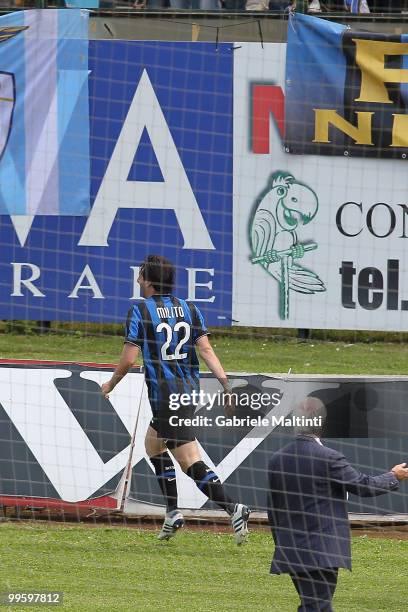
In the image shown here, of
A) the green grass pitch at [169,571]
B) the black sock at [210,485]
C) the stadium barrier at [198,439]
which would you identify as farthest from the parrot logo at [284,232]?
the black sock at [210,485]

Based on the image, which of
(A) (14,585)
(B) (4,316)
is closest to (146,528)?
(A) (14,585)

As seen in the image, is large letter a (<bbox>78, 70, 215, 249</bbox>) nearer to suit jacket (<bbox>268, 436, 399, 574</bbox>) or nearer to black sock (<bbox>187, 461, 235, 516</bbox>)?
black sock (<bbox>187, 461, 235, 516</bbox>)

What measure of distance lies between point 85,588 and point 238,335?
602cm

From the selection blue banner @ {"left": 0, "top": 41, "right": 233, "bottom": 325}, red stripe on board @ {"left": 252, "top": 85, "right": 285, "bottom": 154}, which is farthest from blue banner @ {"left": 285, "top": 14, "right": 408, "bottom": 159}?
blue banner @ {"left": 0, "top": 41, "right": 233, "bottom": 325}

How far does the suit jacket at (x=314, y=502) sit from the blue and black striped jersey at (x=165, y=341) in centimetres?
220

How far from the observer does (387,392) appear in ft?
29.4

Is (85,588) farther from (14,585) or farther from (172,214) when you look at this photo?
(172,214)

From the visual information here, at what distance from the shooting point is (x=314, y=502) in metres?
5.92

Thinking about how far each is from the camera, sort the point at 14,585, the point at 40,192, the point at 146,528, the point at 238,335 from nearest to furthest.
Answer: the point at 14,585 < the point at 146,528 < the point at 40,192 < the point at 238,335

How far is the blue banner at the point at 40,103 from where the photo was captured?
12.0 meters

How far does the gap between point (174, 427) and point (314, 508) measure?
2408mm

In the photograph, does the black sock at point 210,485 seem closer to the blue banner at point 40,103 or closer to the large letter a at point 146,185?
the large letter a at point 146,185

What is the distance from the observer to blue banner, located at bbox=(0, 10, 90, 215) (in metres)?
12.0

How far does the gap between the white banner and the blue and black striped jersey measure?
13.5 ft
